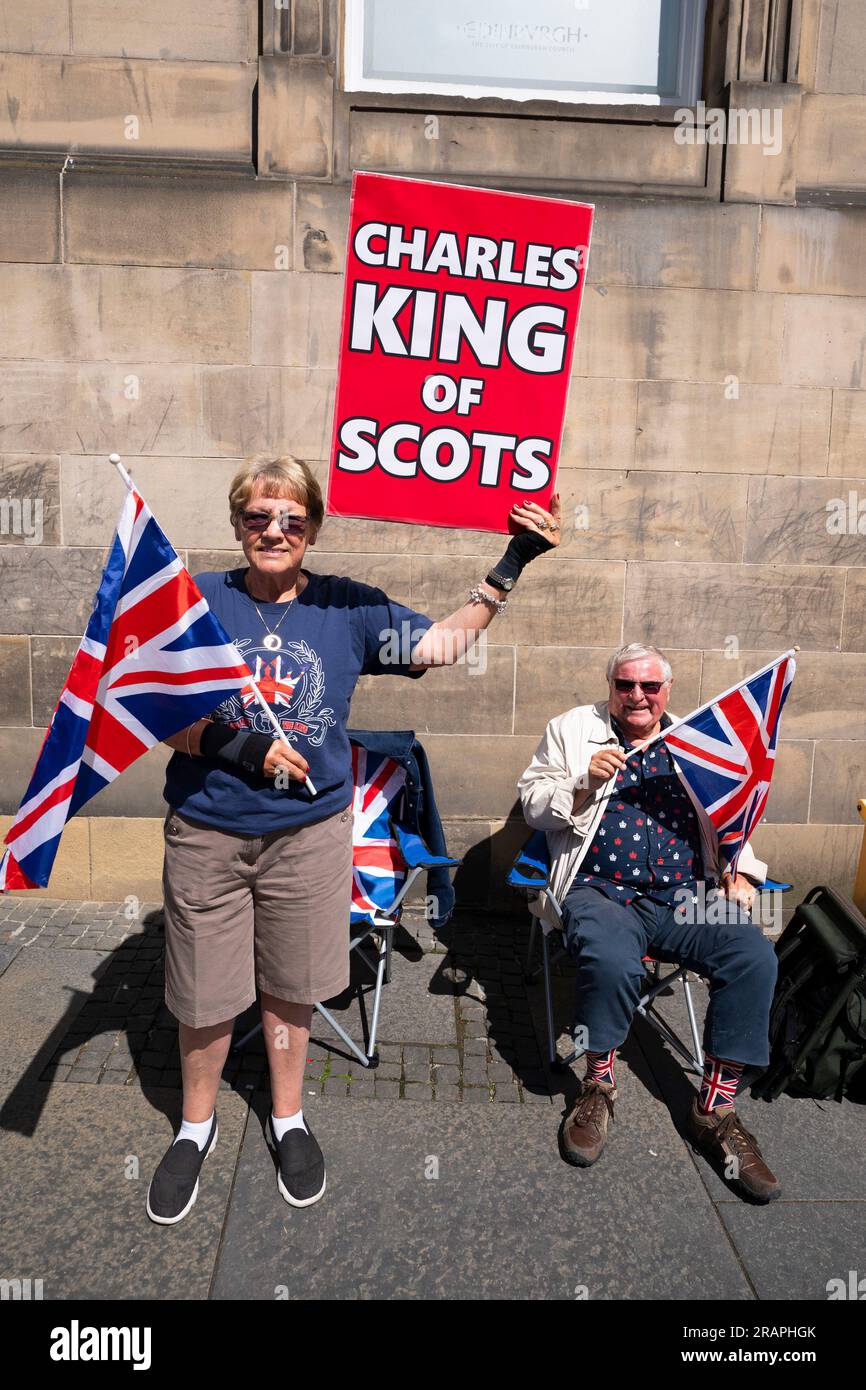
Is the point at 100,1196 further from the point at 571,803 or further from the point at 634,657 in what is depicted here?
the point at 634,657

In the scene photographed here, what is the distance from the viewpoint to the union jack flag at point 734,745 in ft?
11.9

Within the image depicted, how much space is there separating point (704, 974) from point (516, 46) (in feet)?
14.7

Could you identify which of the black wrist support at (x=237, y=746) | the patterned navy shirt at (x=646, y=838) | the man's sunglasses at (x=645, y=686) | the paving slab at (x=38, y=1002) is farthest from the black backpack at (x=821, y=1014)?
the paving slab at (x=38, y=1002)

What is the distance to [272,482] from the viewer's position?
114 inches

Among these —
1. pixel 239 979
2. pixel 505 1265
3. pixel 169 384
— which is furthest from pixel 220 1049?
pixel 169 384

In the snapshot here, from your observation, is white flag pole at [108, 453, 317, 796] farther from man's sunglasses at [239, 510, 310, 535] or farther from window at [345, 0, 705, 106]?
window at [345, 0, 705, 106]

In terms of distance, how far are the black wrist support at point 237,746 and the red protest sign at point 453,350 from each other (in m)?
0.80

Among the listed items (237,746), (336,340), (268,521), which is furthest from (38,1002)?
(336,340)

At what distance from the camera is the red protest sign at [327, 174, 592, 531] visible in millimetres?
Answer: 3066

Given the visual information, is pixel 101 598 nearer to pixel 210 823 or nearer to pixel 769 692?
pixel 210 823

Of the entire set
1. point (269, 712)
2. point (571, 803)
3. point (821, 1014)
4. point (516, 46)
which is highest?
point (516, 46)

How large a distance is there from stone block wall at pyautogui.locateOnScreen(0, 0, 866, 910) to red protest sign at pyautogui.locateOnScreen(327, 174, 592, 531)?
1.83 m

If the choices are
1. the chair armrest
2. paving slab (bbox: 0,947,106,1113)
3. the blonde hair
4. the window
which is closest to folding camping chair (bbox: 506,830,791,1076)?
the chair armrest

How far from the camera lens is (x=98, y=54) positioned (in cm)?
473
